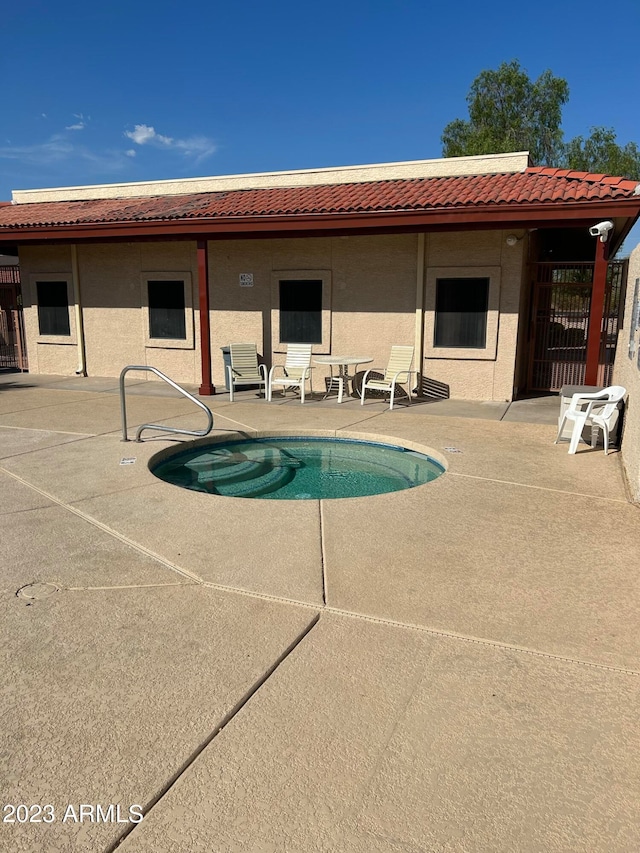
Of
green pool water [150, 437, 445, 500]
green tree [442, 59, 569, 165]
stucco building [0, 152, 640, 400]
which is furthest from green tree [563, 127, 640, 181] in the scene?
green pool water [150, 437, 445, 500]

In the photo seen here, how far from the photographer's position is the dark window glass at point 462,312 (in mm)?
11672

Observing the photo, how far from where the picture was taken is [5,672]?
9.75 ft

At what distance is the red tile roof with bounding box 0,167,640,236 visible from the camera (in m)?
10.1

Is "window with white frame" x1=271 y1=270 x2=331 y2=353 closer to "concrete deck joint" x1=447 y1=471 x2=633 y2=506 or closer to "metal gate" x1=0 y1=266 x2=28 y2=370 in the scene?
"concrete deck joint" x1=447 y1=471 x2=633 y2=506

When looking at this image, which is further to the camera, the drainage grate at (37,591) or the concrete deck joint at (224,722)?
the drainage grate at (37,591)

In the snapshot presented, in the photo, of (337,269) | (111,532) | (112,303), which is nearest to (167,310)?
(112,303)

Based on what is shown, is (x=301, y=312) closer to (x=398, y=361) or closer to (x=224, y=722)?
(x=398, y=361)

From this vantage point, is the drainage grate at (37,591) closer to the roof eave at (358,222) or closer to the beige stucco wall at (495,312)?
the roof eave at (358,222)

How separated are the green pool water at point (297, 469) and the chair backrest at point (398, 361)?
3.32 metres

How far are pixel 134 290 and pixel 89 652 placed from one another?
12.7 m

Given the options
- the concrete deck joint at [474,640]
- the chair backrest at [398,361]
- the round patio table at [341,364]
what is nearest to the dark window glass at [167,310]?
the round patio table at [341,364]

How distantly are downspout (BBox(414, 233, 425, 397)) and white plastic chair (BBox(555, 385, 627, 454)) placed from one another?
14.1ft

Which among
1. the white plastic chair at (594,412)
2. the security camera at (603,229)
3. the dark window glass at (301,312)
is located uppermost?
the security camera at (603,229)

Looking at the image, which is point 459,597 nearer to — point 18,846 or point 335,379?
point 18,846
